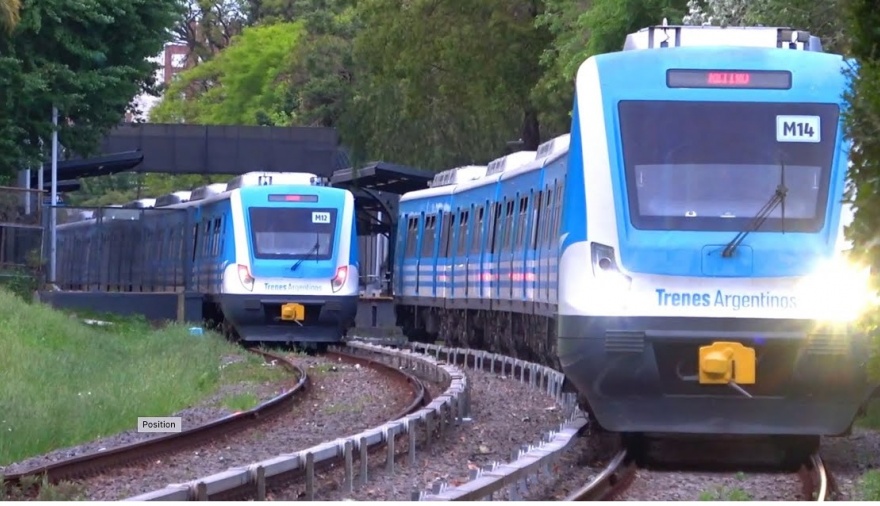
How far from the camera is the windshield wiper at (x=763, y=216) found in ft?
38.4

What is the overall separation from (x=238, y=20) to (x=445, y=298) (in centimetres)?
6379

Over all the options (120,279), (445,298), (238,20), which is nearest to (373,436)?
(445,298)

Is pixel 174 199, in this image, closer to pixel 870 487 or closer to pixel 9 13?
pixel 9 13

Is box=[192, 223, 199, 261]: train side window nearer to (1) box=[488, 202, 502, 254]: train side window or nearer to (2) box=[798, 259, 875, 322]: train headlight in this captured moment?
(1) box=[488, 202, 502, 254]: train side window

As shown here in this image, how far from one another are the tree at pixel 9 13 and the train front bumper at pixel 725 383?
57.1ft

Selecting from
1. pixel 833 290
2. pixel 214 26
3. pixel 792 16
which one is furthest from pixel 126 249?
pixel 214 26

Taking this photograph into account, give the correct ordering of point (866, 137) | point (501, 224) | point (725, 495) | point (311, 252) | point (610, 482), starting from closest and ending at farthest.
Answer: point (866, 137), point (725, 495), point (610, 482), point (501, 224), point (311, 252)

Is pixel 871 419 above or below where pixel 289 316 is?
below

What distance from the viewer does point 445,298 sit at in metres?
29.0

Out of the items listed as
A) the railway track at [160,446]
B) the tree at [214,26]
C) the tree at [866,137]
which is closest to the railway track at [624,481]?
the tree at [866,137]

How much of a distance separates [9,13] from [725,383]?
18282 mm

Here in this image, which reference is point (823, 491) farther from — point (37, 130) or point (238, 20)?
point (238, 20)

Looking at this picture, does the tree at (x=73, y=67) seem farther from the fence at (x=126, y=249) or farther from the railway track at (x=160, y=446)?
the railway track at (x=160, y=446)

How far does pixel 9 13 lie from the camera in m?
26.6
